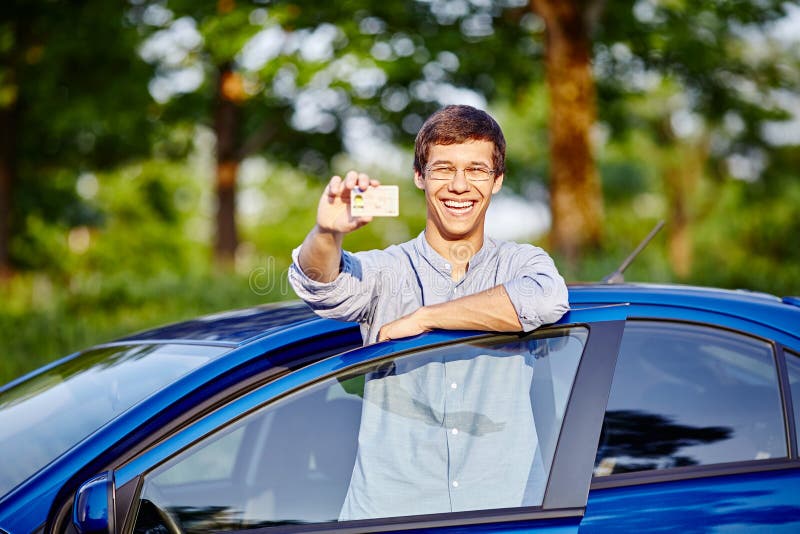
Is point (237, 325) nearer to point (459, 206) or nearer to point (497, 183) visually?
point (459, 206)

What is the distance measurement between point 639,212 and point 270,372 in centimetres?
4327

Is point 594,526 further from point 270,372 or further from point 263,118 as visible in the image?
point 263,118

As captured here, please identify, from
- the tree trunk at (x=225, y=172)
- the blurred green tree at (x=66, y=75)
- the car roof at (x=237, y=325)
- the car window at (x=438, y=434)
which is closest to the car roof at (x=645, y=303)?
the car roof at (x=237, y=325)

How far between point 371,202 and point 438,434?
0.60m

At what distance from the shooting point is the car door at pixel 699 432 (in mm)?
2336

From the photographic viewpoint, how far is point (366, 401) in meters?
2.46

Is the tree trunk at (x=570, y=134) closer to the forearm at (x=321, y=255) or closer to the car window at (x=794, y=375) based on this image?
the car window at (x=794, y=375)

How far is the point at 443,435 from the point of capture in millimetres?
2412

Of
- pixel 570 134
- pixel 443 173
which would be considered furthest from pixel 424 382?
pixel 570 134

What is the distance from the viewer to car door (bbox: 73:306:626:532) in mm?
2291

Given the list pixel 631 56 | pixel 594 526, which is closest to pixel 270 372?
pixel 594 526

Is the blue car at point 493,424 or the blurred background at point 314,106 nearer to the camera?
the blue car at point 493,424

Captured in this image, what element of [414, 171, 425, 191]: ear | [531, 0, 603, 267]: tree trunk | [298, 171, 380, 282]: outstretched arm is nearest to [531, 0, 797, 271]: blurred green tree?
[531, 0, 603, 267]: tree trunk

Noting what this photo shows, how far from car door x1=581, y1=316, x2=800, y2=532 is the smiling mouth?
54cm
